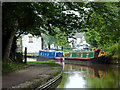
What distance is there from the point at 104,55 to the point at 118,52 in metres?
1.63

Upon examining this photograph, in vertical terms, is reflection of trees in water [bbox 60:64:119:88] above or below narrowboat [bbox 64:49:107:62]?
below

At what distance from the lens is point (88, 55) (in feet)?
97.5

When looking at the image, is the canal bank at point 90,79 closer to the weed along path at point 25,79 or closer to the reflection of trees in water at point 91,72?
the reflection of trees in water at point 91,72

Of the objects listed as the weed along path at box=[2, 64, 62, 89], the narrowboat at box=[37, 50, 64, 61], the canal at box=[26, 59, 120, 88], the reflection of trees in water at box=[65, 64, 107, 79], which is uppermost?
the narrowboat at box=[37, 50, 64, 61]

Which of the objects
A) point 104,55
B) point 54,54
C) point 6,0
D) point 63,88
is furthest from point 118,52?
point 6,0

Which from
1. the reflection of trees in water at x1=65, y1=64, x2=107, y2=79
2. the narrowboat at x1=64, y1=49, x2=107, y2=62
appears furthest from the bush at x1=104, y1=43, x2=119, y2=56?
the reflection of trees in water at x1=65, y1=64, x2=107, y2=79

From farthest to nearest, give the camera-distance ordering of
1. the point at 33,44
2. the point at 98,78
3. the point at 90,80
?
1. the point at 33,44
2. the point at 98,78
3. the point at 90,80

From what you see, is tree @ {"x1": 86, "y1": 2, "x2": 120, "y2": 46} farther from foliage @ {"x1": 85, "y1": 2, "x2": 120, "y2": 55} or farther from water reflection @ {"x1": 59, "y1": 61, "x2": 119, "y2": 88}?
water reflection @ {"x1": 59, "y1": 61, "x2": 119, "y2": 88}

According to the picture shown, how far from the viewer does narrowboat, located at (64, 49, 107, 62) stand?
27547mm

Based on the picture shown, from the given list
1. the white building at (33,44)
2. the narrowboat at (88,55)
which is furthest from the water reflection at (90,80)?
the white building at (33,44)

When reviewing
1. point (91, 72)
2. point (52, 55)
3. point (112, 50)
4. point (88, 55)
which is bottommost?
point (91, 72)

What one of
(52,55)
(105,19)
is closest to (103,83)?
(105,19)

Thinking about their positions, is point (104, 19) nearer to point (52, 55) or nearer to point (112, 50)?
point (112, 50)

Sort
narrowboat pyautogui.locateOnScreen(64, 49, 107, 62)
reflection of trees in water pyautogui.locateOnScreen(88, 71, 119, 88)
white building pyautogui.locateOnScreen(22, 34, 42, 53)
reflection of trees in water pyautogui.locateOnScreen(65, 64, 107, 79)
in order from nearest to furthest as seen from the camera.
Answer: reflection of trees in water pyautogui.locateOnScreen(88, 71, 119, 88) < reflection of trees in water pyautogui.locateOnScreen(65, 64, 107, 79) < narrowboat pyautogui.locateOnScreen(64, 49, 107, 62) < white building pyautogui.locateOnScreen(22, 34, 42, 53)
